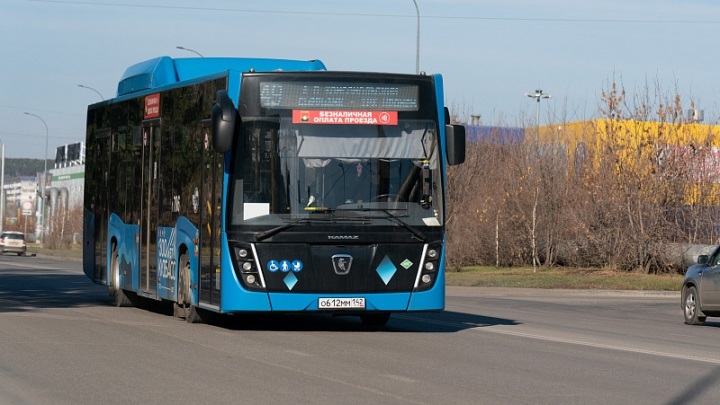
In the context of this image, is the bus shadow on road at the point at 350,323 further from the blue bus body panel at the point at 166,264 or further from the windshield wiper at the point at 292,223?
the windshield wiper at the point at 292,223

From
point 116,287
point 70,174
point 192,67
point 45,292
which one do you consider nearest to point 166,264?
point 192,67

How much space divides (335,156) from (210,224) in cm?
198

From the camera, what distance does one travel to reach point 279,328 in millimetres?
17766

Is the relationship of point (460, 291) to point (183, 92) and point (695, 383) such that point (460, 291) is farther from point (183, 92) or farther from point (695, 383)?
point (695, 383)

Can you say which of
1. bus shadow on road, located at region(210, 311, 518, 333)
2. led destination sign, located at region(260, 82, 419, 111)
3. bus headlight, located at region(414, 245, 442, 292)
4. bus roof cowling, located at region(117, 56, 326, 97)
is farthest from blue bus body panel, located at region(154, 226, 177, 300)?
bus headlight, located at region(414, 245, 442, 292)

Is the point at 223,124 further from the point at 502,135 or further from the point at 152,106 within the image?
the point at 502,135

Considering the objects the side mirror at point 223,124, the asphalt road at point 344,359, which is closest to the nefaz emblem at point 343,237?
the asphalt road at point 344,359

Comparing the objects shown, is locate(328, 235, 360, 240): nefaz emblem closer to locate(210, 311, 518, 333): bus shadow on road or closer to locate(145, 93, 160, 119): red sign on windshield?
locate(210, 311, 518, 333): bus shadow on road

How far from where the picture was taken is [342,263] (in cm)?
1611

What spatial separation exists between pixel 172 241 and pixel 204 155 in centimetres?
200

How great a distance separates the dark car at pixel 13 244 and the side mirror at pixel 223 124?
59799mm

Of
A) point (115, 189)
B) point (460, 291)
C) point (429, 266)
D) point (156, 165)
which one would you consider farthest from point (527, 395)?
point (460, 291)

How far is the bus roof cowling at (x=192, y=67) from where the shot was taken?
19.3 meters

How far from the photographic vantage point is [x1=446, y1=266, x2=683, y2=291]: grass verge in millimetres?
36062
